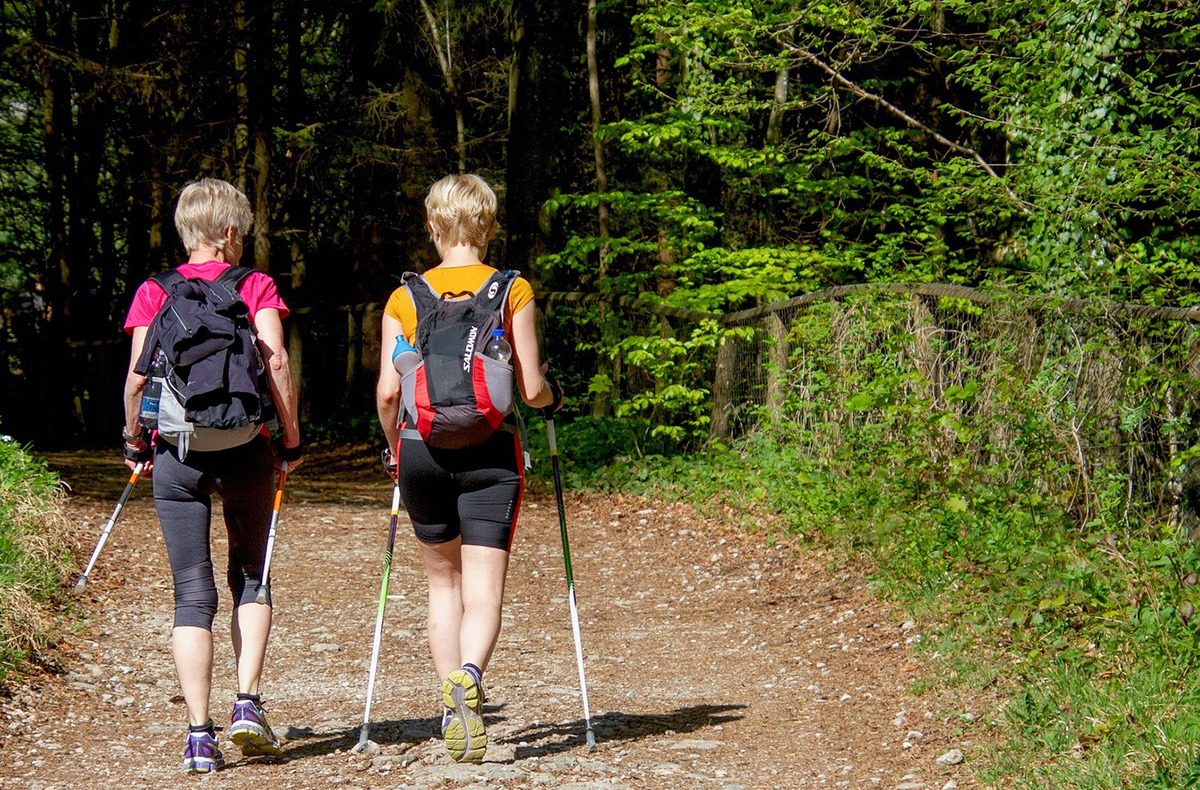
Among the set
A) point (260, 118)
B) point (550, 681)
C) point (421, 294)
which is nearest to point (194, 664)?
point (421, 294)

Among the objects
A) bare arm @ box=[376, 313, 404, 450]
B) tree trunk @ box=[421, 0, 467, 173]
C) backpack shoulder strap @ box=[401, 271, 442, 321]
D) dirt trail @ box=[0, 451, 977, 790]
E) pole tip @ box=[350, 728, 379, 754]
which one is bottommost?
dirt trail @ box=[0, 451, 977, 790]

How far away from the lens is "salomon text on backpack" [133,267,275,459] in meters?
4.26

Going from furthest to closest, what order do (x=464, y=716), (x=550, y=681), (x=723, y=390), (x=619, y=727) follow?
1. (x=723, y=390)
2. (x=550, y=681)
3. (x=619, y=727)
4. (x=464, y=716)

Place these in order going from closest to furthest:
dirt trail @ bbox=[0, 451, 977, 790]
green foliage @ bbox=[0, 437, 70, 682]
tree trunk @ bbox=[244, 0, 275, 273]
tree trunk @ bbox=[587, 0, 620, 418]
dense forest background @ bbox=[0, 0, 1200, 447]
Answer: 1. dirt trail @ bbox=[0, 451, 977, 790]
2. green foliage @ bbox=[0, 437, 70, 682]
3. dense forest background @ bbox=[0, 0, 1200, 447]
4. tree trunk @ bbox=[587, 0, 620, 418]
5. tree trunk @ bbox=[244, 0, 275, 273]

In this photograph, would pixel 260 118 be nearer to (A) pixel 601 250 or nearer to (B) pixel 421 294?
(A) pixel 601 250

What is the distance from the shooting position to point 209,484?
4426 millimetres

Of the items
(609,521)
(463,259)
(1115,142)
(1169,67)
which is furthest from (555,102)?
(463,259)

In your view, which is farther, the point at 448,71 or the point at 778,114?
the point at 448,71

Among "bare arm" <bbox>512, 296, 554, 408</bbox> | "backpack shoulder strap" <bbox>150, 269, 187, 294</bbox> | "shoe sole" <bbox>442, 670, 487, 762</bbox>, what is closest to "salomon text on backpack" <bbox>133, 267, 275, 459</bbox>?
"backpack shoulder strap" <bbox>150, 269, 187, 294</bbox>

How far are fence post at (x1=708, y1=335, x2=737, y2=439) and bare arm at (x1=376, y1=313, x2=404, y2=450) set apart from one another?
723cm

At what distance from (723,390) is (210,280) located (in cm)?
773

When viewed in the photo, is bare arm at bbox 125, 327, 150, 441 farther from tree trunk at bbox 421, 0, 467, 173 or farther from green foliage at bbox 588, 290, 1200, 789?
tree trunk at bbox 421, 0, 467, 173

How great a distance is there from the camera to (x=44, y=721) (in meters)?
5.12

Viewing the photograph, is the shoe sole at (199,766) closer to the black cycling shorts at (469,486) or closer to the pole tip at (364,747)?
the pole tip at (364,747)
